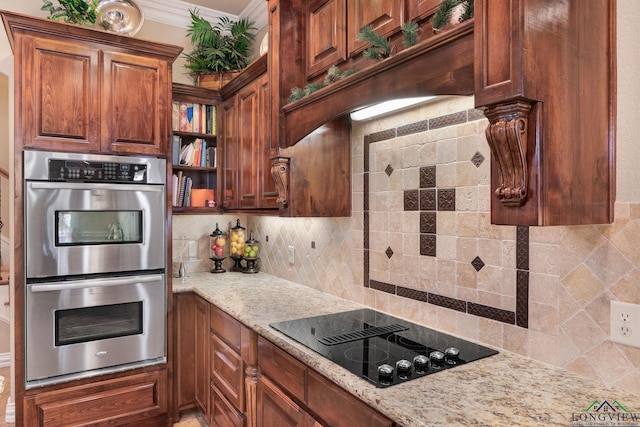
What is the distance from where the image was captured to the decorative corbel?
7.01ft

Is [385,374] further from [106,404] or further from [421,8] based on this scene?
[106,404]

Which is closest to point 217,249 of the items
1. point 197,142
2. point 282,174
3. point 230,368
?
point 197,142

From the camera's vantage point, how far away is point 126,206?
2.53 meters

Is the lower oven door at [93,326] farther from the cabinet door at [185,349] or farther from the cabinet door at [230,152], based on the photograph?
the cabinet door at [230,152]

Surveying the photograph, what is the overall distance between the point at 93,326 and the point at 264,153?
148 centimetres

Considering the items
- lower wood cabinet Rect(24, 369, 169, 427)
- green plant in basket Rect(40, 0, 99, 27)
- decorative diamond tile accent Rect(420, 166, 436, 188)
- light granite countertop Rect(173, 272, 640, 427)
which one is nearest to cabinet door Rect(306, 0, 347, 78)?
decorative diamond tile accent Rect(420, 166, 436, 188)

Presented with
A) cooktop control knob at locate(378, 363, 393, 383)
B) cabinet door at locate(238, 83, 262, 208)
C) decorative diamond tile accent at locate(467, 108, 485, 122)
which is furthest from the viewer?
cabinet door at locate(238, 83, 262, 208)

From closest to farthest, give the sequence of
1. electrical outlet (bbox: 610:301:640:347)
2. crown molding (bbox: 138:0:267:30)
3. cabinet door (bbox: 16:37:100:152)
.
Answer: electrical outlet (bbox: 610:301:640:347) → cabinet door (bbox: 16:37:100:152) → crown molding (bbox: 138:0:267:30)

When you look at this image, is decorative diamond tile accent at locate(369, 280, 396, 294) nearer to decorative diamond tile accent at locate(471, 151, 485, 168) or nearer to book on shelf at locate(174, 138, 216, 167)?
decorative diamond tile accent at locate(471, 151, 485, 168)

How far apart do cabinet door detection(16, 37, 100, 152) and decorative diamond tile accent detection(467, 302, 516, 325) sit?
2261 millimetres

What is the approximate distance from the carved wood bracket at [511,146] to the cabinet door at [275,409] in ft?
3.59

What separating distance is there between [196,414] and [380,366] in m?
2.12

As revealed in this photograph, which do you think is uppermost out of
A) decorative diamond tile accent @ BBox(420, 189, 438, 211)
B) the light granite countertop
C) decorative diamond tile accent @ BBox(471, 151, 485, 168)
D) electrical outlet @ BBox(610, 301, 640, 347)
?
decorative diamond tile accent @ BBox(471, 151, 485, 168)

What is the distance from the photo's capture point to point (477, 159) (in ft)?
5.25
